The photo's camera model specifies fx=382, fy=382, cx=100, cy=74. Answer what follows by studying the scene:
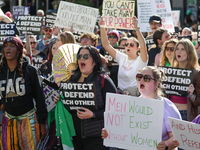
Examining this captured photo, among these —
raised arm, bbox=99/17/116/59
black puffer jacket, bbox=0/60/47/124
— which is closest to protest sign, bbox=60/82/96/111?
black puffer jacket, bbox=0/60/47/124

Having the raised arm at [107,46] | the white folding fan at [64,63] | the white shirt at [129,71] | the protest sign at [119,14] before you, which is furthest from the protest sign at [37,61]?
the white folding fan at [64,63]

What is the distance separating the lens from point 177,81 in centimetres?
484

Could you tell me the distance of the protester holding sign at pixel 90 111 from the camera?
4.11 metres

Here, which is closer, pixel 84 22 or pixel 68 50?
pixel 68 50

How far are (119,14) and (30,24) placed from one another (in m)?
2.53

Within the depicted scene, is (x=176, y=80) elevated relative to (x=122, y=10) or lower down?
lower down

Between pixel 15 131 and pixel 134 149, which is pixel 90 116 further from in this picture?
pixel 15 131

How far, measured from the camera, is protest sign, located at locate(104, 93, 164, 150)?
3.41m

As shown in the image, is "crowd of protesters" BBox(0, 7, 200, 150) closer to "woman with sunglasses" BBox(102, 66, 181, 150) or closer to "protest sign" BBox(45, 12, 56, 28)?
"woman with sunglasses" BBox(102, 66, 181, 150)

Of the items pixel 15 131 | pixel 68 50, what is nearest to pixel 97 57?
pixel 68 50

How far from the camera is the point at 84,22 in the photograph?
8180 mm

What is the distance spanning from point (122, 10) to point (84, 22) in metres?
1.00

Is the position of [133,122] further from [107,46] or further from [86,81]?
[107,46]

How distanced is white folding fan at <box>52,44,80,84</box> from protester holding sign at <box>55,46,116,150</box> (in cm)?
45
